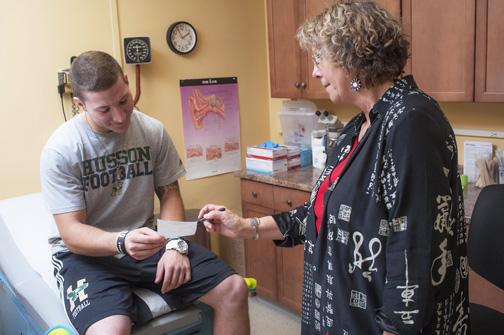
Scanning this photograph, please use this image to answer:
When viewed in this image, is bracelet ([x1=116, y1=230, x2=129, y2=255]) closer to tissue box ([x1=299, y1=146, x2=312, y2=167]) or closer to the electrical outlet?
the electrical outlet

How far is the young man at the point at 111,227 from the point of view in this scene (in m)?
1.59

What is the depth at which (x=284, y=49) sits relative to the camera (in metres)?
2.82

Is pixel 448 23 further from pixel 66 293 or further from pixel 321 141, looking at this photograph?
pixel 66 293

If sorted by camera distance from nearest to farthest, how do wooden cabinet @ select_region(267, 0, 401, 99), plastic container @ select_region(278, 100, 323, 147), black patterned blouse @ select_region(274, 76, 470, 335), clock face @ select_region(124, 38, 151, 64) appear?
black patterned blouse @ select_region(274, 76, 470, 335) → clock face @ select_region(124, 38, 151, 64) → wooden cabinet @ select_region(267, 0, 401, 99) → plastic container @ select_region(278, 100, 323, 147)

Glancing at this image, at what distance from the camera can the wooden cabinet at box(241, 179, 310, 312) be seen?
2.63m

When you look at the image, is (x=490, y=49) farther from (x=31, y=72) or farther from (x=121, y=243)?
(x=31, y=72)

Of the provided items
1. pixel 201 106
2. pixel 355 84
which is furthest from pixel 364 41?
pixel 201 106

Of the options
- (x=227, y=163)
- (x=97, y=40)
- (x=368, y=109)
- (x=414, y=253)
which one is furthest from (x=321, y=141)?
(x=414, y=253)

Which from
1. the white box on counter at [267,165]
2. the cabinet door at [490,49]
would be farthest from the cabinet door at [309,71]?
the cabinet door at [490,49]

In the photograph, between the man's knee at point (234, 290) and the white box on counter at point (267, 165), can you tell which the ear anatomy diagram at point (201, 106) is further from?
the man's knee at point (234, 290)

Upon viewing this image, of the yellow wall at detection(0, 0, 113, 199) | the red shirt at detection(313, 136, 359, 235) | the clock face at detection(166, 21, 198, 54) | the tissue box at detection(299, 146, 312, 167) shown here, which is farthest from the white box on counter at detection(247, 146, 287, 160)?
the red shirt at detection(313, 136, 359, 235)

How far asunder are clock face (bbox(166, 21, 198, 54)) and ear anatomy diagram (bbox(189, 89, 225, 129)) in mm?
258

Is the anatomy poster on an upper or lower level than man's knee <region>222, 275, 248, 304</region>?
upper

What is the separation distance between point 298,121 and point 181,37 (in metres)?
0.89
